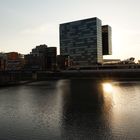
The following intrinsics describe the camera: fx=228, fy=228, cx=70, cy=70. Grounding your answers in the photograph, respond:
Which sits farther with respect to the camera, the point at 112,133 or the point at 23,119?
the point at 23,119

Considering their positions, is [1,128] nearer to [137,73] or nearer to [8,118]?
[8,118]

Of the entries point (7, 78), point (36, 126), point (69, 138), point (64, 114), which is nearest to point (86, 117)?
point (64, 114)

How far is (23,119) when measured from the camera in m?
33.3

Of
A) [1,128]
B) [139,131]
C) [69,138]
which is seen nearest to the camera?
[69,138]

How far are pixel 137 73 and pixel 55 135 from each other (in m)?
144

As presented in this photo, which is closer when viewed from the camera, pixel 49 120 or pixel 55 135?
pixel 55 135

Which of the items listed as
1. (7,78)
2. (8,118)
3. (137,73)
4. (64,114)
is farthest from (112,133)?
(137,73)

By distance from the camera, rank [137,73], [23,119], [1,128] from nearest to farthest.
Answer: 1. [1,128]
2. [23,119]
3. [137,73]

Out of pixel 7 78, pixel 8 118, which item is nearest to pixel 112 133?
pixel 8 118

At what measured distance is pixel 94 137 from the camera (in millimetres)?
23562

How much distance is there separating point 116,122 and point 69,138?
9.12 meters

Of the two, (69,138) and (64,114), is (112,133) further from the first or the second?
(64,114)

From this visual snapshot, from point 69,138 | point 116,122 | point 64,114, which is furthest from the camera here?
point 64,114

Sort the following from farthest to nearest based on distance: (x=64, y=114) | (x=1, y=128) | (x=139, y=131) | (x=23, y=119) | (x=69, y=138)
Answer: (x=64, y=114), (x=23, y=119), (x=1, y=128), (x=139, y=131), (x=69, y=138)
